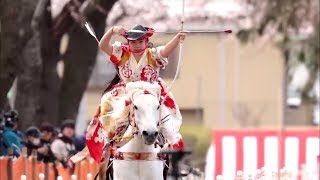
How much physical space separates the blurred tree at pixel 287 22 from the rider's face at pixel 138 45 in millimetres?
19544

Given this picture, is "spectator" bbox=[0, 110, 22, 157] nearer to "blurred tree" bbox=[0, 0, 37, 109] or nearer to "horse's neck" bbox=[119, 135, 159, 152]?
"blurred tree" bbox=[0, 0, 37, 109]

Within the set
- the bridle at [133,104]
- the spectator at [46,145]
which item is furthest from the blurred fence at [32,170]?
the bridle at [133,104]

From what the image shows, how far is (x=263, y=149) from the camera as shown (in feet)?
80.4

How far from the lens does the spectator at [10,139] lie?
15594mm

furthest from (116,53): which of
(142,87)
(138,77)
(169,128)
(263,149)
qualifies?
(263,149)

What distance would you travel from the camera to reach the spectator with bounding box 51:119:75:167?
16.9m

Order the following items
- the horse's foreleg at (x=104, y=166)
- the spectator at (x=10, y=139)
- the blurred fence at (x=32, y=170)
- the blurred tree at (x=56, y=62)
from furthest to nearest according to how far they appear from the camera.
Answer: the blurred tree at (x=56, y=62) → the spectator at (x=10, y=139) → the blurred fence at (x=32, y=170) → the horse's foreleg at (x=104, y=166)

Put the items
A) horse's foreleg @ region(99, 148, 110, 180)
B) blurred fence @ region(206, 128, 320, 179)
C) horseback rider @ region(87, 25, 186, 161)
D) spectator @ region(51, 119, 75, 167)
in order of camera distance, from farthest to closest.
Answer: blurred fence @ region(206, 128, 320, 179) < spectator @ region(51, 119, 75, 167) < horse's foreleg @ region(99, 148, 110, 180) < horseback rider @ region(87, 25, 186, 161)

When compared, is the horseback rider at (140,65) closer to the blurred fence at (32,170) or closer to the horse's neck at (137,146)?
the horse's neck at (137,146)

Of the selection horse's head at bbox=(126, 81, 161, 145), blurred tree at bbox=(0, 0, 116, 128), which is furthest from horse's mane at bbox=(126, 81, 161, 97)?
blurred tree at bbox=(0, 0, 116, 128)

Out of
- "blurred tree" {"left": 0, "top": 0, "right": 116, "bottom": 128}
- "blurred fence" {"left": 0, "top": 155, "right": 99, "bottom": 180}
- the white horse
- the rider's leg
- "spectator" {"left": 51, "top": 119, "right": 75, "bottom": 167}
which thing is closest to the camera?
the white horse

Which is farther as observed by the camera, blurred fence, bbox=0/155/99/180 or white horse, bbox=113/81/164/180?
blurred fence, bbox=0/155/99/180

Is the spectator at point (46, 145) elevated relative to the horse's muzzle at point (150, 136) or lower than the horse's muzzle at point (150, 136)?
elevated

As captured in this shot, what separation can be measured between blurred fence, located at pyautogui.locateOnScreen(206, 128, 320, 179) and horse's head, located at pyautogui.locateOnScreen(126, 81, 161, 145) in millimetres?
13033
